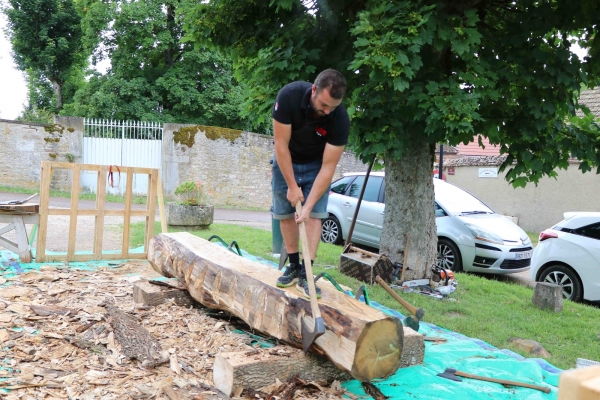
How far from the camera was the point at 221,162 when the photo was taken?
17562mm

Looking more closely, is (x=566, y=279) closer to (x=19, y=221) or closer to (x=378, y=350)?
(x=378, y=350)

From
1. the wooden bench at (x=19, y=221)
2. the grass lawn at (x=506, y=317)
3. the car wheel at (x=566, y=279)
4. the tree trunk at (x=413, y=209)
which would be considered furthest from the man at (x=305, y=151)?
the car wheel at (x=566, y=279)

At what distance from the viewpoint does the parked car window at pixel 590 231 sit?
6785 millimetres

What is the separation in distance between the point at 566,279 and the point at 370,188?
3710 mm

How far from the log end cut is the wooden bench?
5.28 metres

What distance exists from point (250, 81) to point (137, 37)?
57.0 feet

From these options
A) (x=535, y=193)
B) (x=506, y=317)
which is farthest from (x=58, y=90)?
(x=506, y=317)

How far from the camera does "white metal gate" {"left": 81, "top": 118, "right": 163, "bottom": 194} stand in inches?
645

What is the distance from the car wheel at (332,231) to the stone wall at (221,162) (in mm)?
7745

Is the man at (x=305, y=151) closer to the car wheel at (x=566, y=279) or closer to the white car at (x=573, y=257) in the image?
the white car at (x=573, y=257)

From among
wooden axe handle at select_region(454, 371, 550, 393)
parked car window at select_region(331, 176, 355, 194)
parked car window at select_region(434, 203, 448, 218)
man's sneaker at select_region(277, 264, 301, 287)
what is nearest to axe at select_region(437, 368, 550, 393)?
wooden axe handle at select_region(454, 371, 550, 393)

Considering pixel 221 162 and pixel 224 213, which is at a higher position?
pixel 221 162

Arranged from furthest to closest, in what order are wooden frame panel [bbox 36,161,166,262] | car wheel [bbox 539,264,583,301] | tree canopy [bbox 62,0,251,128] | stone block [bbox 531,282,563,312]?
tree canopy [bbox 62,0,251,128], car wheel [bbox 539,264,583,301], wooden frame panel [bbox 36,161,166,262], stone block [bbox 531,282,563,312]

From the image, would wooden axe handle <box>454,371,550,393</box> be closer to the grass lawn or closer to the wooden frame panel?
the grass lawn
